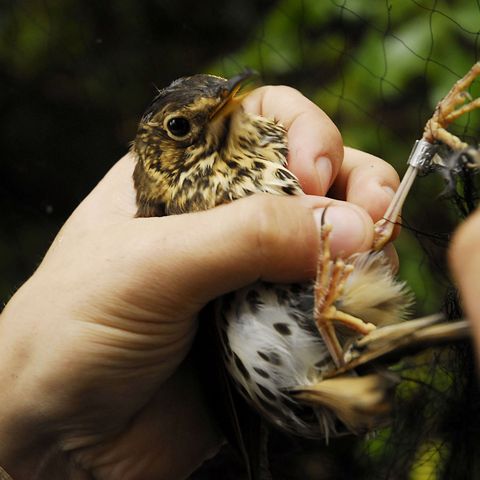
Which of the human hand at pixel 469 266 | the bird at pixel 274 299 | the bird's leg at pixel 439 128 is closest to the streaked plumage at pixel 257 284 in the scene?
the bird at pixel 274 299

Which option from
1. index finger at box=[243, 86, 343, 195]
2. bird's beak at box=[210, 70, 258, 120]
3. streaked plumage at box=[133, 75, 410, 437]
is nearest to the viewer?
streaked plumage at box=[133, 75, 410, 437]

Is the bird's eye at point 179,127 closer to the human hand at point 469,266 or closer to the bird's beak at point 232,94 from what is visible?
the bird's beak at point 232,94

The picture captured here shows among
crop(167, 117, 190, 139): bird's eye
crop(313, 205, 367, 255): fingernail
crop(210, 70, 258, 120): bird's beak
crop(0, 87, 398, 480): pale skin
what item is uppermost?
crop(210, 70, 258, 120): bird's beak

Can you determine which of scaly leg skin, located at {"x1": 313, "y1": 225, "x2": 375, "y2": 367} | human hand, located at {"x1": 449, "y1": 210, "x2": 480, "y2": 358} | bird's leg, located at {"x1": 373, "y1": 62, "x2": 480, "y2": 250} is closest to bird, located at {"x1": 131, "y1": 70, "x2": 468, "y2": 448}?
scaly leg skin, located at {"x1": 313, "y1": 225, "x2": 375, "y2": 367}

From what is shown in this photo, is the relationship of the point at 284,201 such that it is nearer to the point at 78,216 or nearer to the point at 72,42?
the point at 78,216

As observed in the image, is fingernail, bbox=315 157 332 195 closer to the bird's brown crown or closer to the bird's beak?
the bird's brown crown

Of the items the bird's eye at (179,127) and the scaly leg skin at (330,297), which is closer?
the scaly leg skin at (330,297)

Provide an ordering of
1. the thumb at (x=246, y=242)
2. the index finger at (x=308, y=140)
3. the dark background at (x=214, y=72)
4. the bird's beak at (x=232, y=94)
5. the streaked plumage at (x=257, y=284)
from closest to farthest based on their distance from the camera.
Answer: the thumb at (x=246, y=242) < the streaked plumage at (x=257, y=284) < the bird's beak at (x=232, y=94) < the index finger at (x=308, y=140) < the dark background at (x=214, y=72)
